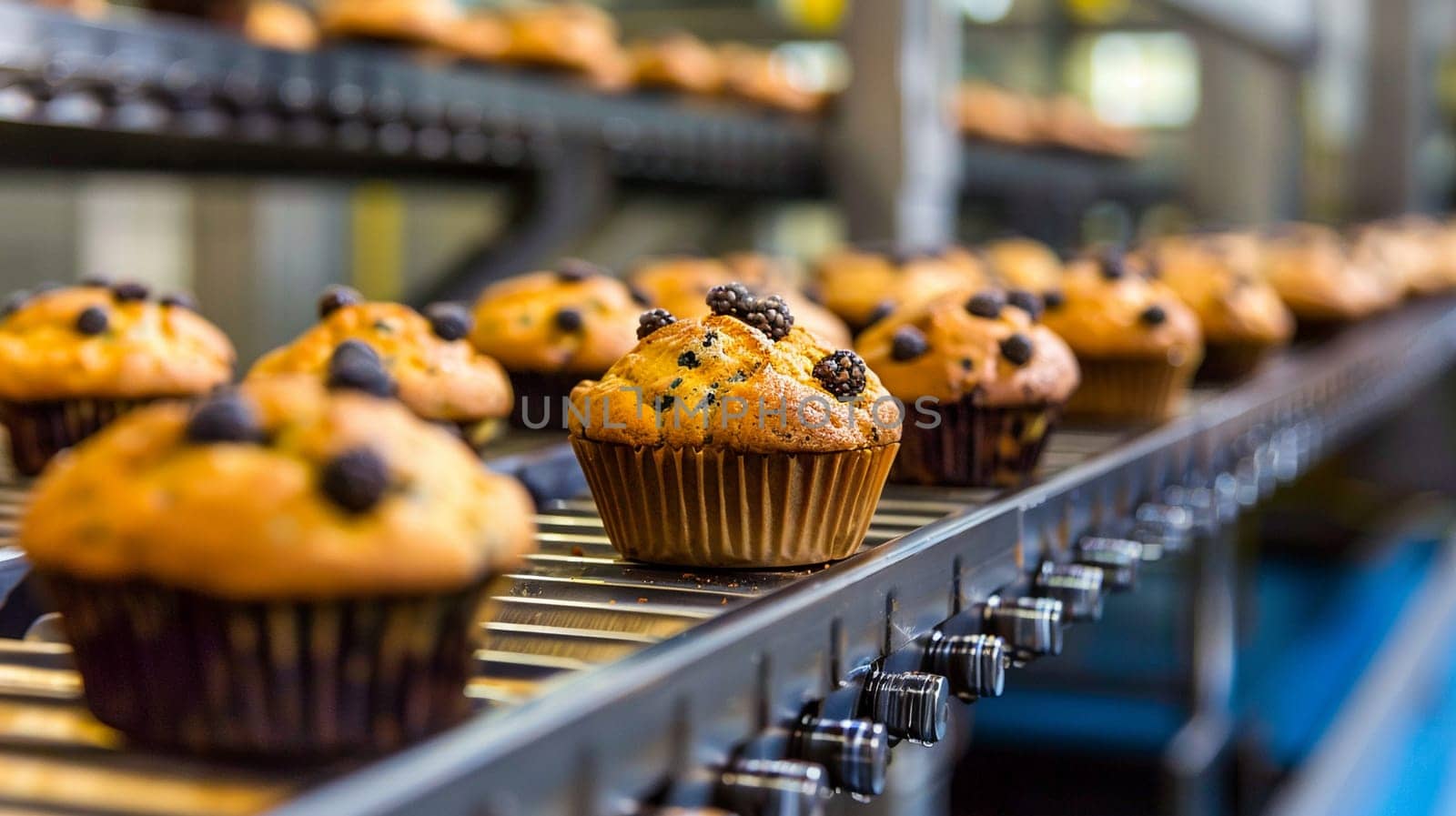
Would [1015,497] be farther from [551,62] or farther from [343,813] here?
[551,62]

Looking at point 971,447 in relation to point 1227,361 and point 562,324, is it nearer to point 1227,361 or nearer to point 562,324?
point 562,324

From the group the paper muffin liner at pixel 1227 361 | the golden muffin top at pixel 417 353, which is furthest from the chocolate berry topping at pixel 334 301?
the paper muffin liner at pixel 1227 361

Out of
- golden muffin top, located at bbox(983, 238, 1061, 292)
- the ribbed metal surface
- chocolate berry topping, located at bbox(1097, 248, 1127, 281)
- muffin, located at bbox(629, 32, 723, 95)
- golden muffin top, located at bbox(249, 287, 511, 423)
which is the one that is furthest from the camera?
muffin, located at bbox(629, 32, 723, 95)

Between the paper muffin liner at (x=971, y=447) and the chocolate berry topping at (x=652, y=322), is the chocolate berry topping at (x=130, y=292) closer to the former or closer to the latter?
the chocolate berry topping at (x=652, y=322)

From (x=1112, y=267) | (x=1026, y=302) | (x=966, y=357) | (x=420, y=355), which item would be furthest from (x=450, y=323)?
(x=1112, y=267)

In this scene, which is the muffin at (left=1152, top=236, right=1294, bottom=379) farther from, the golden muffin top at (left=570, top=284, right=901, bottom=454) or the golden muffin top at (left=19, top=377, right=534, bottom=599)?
the golden muffin top at (left=19, top=377, right=534, bottom=599)

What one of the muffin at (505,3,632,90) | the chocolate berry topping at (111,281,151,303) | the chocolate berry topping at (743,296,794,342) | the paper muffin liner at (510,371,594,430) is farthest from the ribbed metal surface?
the muffin at (505,3,632,90)
